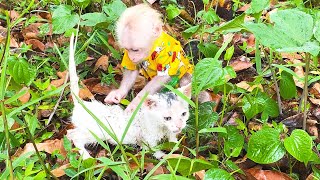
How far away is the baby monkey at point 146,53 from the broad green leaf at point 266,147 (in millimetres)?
579

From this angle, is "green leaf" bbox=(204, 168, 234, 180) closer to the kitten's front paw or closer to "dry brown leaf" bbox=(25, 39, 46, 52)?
the kitten's front paw

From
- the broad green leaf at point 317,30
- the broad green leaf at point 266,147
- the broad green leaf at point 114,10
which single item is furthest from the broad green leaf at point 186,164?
the broad green leaf at point 114,10

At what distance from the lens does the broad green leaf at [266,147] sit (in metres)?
1.99

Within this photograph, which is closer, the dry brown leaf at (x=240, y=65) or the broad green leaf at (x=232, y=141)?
the broad green leaf at (x=232, y=141)

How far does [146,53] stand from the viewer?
8.07ft

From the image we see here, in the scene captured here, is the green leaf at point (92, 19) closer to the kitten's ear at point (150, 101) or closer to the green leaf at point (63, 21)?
the green leaf at point (63, 21)

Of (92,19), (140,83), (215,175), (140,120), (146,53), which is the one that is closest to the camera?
(215,175)

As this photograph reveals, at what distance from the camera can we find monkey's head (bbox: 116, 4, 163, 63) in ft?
7.64

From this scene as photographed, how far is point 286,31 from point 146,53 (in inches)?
35.7

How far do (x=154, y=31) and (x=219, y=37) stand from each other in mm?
910

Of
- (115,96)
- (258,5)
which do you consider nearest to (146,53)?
(115,96)

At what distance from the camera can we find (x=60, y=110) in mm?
2711

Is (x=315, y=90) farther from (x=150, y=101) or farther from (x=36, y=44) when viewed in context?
(x=36, y=44)

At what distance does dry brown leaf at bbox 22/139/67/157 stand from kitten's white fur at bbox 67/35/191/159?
7 cm
